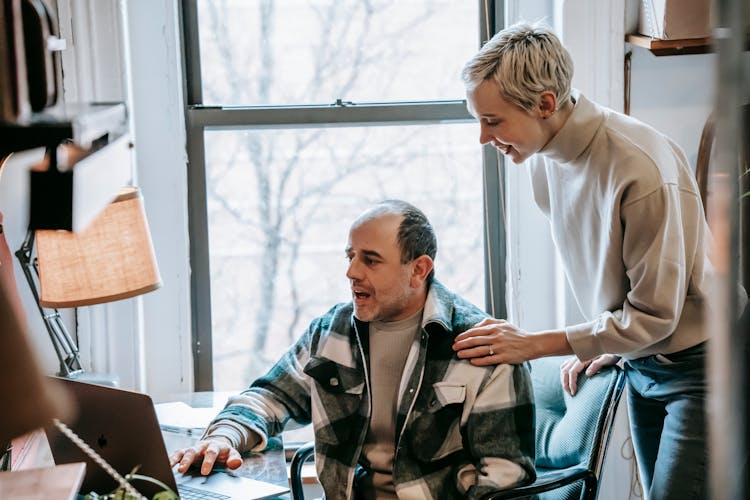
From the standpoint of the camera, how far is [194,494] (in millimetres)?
1874

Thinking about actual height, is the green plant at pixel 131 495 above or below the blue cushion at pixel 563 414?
above

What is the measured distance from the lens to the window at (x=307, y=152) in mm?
2953

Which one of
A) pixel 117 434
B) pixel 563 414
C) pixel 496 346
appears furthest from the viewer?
pixel 563 414

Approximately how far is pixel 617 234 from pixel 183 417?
1182mm

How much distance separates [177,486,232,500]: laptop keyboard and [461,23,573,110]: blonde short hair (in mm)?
1001

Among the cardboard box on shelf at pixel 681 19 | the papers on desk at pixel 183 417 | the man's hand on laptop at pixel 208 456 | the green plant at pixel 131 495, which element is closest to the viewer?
the green plant at pixel 131 495

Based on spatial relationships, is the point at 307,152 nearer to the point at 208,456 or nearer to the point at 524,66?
the point at 524,66

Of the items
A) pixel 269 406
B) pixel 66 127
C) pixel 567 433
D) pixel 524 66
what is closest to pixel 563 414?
pixel 567 433

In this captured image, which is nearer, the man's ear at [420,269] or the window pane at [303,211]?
the man's ear at [420,269]

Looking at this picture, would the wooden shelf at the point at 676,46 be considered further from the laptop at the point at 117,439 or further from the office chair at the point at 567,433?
the laptop at the point at 117,439

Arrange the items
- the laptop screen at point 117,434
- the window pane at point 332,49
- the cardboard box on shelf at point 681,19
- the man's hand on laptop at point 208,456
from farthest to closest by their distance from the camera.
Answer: the window pane at point 332,49
the cardboard box on shelf at point 681,19
the man's hand on laptop at point 208,456
the laptop screen at point 117,434

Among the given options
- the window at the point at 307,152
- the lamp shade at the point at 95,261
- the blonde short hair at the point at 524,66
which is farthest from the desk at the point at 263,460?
the blonde short hair at the point at 524,66

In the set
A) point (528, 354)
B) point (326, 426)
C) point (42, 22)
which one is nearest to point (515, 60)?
point (528, 354)

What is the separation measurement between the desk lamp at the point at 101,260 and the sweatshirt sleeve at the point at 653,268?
40.2 inches
